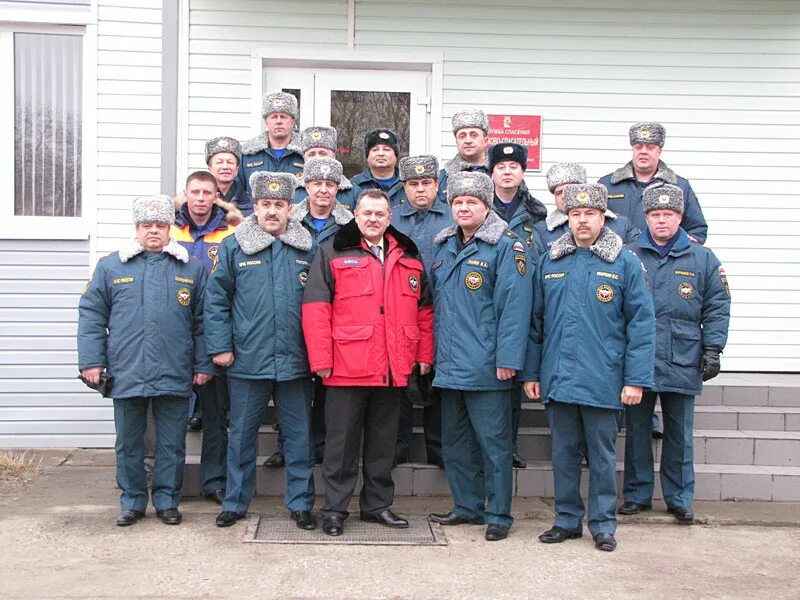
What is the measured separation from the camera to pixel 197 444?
657 cm

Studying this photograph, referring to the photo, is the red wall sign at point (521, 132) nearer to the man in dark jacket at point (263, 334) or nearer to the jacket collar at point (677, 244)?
the jacket collar at point (677, 244)

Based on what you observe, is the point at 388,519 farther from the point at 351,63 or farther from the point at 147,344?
the point at 351,63

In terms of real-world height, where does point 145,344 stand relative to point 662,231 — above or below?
below

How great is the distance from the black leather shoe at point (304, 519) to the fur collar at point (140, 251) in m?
1.68

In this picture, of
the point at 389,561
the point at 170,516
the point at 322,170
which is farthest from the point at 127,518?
the point at 322,170

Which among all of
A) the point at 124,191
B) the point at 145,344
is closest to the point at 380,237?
the point at 145,344

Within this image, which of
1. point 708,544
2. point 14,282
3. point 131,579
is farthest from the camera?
point 14,282

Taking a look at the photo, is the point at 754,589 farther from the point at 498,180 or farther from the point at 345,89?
the point at 345,89

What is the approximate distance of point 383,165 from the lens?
6473 mm

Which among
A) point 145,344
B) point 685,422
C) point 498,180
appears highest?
point 498,180

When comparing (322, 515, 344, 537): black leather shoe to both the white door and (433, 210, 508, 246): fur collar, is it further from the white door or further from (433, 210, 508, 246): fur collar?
the white door

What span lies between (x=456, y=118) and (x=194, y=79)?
2.57 m

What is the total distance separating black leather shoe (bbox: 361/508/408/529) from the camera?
18.3 ft

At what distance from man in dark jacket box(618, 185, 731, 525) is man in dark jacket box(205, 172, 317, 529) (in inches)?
83.3
